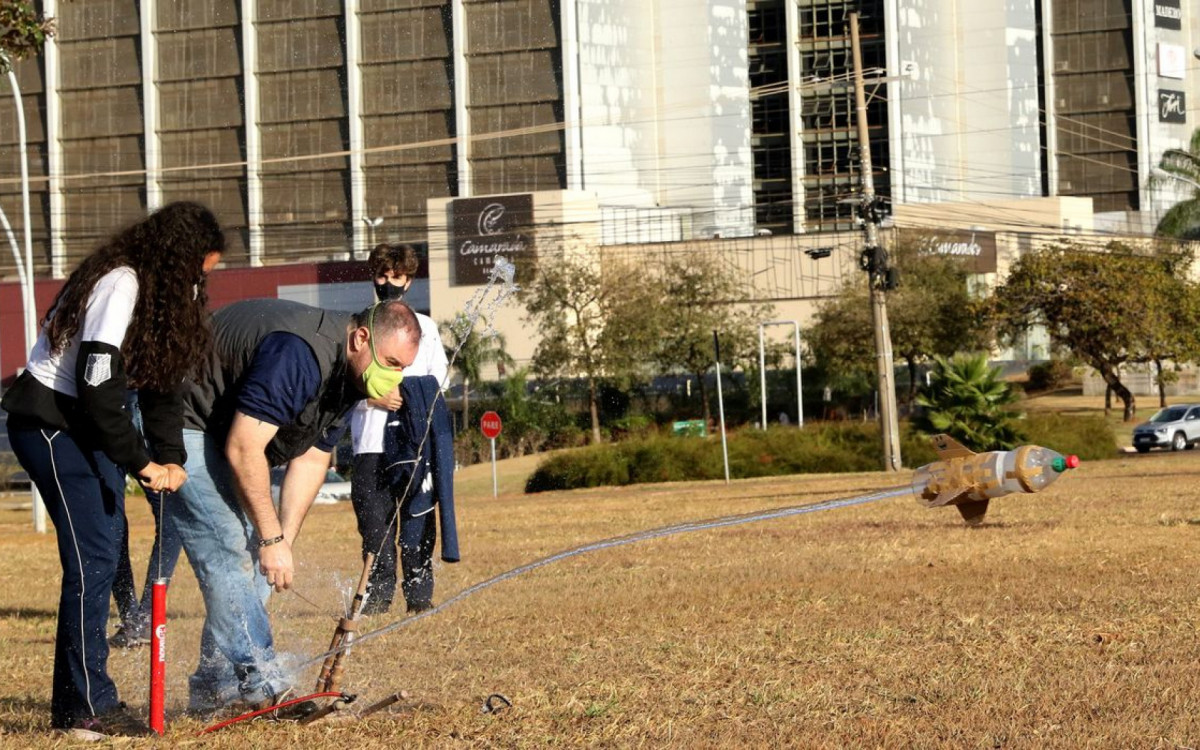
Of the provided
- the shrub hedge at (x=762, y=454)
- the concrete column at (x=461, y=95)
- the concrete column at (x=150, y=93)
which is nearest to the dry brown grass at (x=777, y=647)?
the shrub hedge at (x=762, y=454)

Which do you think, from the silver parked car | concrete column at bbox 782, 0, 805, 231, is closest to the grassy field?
the silver parked car

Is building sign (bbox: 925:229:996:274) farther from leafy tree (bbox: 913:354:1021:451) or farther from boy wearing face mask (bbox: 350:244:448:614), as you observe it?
boy wearing face mask (bbox: 350:244:448:614)

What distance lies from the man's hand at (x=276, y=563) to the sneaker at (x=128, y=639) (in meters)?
2.51

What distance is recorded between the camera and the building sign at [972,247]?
73000 millimetres

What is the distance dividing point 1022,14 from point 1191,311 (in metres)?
35.0

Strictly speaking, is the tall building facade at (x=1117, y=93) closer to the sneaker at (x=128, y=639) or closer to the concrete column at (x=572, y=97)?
the concrete column at (x=572, y=97)

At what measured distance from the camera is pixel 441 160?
274 ft

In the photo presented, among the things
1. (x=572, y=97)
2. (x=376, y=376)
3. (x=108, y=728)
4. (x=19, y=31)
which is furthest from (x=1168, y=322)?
(x=108, y=728)

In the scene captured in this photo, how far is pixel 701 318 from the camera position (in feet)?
209

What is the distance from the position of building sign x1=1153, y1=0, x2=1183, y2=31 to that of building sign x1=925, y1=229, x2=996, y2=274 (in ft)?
73.9

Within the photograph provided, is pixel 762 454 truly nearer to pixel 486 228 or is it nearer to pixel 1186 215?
pixel 1186 215

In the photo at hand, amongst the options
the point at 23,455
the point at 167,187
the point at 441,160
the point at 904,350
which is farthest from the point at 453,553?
the point at 167,187

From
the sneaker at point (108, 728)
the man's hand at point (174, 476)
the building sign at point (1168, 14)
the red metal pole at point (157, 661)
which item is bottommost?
the sneaker at point (108, 728)

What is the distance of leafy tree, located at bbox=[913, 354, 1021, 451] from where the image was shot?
2620 cm
